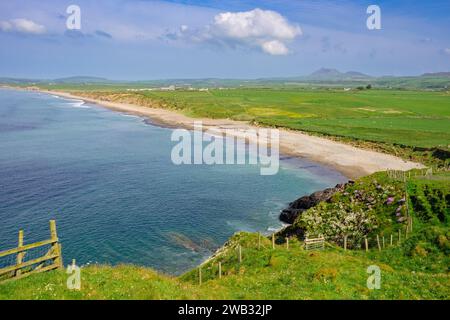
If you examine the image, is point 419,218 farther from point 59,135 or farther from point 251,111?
point 251,111

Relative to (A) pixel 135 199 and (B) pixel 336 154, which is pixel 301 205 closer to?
(A) pixel 135 199

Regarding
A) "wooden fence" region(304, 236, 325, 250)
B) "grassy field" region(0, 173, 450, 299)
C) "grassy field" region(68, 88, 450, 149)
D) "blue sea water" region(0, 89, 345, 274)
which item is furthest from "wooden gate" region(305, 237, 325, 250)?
"grassy field" region(68, 88, 450, 149)

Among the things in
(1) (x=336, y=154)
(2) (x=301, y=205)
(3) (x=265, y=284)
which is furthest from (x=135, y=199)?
(1) (x=336, y=154)

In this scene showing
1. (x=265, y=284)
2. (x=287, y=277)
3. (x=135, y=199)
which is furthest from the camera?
(x=135, y=199)

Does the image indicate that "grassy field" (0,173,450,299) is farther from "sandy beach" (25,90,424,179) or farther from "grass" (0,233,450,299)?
"sandy beach" (25,90,424,179)
